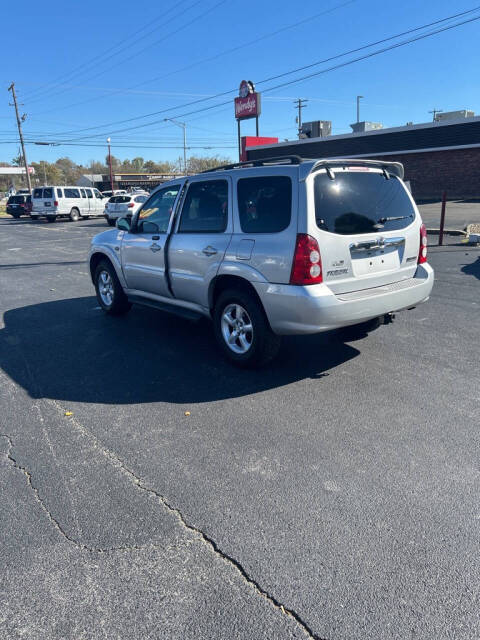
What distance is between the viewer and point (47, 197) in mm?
31609

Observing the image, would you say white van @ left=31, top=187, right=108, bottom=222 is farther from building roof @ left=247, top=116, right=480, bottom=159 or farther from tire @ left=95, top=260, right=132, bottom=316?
tire @ left=95, top=260, right=132, bottom=316

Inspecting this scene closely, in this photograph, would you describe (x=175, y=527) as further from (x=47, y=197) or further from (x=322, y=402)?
(x=47, y=197)

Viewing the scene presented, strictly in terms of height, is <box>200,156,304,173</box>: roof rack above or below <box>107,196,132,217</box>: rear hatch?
above

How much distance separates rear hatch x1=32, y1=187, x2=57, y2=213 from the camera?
3138cm

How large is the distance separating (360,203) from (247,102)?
3127 cm

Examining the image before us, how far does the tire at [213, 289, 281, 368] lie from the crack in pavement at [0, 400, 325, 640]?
1.69m

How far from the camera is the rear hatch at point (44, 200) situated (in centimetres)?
3138

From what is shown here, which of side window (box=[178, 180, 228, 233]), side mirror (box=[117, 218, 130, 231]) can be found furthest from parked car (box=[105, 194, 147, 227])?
side window (box=[178, 180, 228, 233])

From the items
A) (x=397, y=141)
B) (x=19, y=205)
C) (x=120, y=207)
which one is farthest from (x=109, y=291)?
(x=19, y=205)

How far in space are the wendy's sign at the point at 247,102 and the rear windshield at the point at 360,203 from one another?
30.0 m

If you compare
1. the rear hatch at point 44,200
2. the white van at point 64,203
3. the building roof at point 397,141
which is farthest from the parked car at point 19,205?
the building roof at point 397,141

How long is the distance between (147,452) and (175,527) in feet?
2.88

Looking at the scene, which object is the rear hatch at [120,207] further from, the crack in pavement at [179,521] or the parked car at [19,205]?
the crack in pavement at [179,521]

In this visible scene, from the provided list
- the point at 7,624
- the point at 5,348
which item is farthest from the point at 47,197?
the point at 7,624
